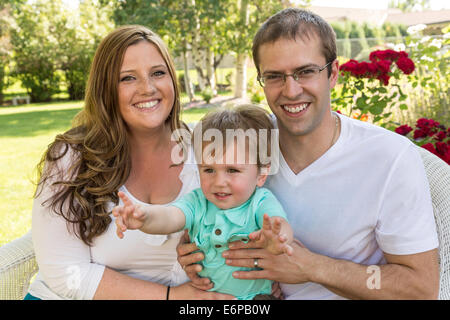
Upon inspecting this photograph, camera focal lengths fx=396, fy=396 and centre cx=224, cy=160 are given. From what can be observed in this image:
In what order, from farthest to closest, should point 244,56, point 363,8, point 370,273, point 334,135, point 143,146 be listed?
point 363,8
point 244,56
point 143,146
point 334,135
point 370,273

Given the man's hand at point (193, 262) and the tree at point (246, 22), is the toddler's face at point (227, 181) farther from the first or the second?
the tree at point (246, 22)

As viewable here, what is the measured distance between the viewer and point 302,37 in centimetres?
193

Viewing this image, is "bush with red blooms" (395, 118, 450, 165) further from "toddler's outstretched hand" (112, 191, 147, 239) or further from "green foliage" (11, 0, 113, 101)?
"green foliage" (11, 0, 113, 101)

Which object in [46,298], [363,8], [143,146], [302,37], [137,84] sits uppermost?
[363,8]

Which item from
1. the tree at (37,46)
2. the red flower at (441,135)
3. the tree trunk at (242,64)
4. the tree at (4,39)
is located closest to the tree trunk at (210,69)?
the tree trunk at (242,64)

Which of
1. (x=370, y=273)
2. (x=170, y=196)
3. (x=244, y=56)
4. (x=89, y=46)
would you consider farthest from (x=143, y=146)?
(x=89, y=46)

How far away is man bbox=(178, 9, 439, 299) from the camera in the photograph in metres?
1.78

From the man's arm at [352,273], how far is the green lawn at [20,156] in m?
1.29

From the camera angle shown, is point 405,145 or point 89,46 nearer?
point 405,145
